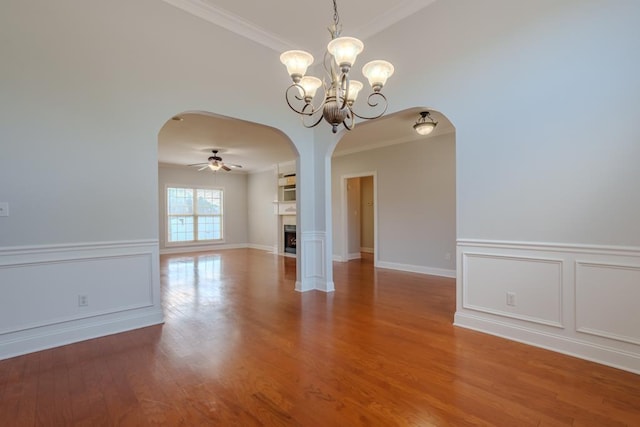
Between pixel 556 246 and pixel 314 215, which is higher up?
pixel 314 215

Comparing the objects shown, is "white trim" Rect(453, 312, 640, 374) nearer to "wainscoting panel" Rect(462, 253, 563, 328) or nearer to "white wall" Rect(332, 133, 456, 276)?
"wainscoting panel" Rect(462, 253, 563, 328)

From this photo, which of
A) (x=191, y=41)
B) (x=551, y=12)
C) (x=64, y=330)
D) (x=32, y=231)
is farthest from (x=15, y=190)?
(x=551, y=12)

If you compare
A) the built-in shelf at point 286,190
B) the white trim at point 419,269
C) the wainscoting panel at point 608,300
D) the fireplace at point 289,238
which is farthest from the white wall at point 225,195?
the wainscoting panel at point 608,300

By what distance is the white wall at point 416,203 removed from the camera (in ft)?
18.5

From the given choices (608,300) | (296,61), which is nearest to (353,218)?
(608,300)

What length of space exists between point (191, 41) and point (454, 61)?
2873 millimetres

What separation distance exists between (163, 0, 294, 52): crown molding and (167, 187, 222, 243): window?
680 centimetres

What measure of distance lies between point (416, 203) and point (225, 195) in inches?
265

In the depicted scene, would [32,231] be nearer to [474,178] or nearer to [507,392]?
[507,392]

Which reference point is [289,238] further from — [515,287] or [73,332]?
[515,287]

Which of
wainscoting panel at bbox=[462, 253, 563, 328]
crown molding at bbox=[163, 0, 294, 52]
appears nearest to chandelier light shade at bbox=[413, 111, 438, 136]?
crown molding at bbox=[163, 0, 294, 52]

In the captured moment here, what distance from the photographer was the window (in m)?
9.45

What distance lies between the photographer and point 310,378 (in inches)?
85.6

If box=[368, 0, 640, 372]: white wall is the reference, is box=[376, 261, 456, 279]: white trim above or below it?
below
